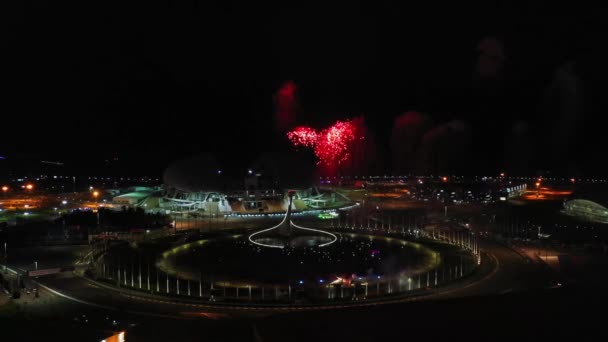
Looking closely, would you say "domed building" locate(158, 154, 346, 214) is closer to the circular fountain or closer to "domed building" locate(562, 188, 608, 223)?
the circular fountain

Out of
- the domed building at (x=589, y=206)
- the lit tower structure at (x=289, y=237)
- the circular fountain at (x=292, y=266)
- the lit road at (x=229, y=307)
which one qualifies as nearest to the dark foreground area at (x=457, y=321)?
the lit road at (x=229, y=307)

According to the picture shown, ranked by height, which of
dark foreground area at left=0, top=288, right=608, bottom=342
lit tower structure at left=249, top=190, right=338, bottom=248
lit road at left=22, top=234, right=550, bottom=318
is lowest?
lit road at left=22, top=234, right=550, bottom=318

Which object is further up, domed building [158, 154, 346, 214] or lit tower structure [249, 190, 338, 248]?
domed building [158, 154, 346, 214]

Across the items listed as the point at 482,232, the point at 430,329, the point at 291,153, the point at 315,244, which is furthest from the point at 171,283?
the point at 291,153

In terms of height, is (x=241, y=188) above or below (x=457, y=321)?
above

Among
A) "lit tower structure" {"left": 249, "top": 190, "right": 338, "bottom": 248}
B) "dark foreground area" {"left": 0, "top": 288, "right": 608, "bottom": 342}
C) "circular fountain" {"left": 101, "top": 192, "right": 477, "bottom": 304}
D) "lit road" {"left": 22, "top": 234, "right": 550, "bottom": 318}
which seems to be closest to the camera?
"dark foreground area" {"left": 0, "top": 288, "right": 608, "bottom": 342}

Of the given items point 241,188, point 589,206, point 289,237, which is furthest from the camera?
point 241,188

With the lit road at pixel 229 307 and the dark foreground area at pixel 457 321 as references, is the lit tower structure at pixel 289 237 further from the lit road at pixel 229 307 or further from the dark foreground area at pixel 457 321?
the dark foreground area at pixel 457 321

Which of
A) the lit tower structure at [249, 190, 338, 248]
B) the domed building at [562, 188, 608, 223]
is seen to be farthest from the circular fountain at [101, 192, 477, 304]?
the domed building at [562, 188, 608, 223]

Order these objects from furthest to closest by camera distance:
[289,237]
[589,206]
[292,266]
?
[589,206] → [289,237] → [292,266]

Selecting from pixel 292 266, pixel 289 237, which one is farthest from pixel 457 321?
pixel 289 237

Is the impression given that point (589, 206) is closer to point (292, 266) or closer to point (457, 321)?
point (292, 266)

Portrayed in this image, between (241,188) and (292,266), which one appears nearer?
(292,266)
